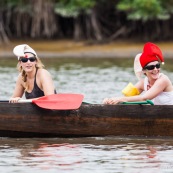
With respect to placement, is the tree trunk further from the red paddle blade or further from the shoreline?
the red paddle blade

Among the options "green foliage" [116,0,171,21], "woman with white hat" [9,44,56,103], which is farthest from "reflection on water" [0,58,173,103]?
"woman with white hat" [9,44,56,103]

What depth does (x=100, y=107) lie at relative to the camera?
13.7 meters

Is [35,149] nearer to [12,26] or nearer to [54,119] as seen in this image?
[54,119]

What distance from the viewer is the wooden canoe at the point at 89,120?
13703 millimetres

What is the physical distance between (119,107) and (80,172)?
7.89 ft

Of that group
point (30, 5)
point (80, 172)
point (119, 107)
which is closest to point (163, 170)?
point (80, 172)

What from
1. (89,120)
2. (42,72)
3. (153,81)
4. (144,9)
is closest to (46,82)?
(42,72)

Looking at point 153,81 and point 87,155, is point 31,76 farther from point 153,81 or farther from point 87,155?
point 87,155

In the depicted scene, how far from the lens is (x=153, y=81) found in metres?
13.8

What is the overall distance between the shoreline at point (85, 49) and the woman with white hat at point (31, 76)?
17249 millimetres

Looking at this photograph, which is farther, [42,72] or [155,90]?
[42,72]

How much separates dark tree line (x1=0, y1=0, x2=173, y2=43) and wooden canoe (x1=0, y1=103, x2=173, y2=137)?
18281 millimetres

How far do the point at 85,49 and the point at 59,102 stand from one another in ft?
60.9

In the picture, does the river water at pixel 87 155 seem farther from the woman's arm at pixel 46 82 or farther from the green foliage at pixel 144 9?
the green foliage at pixel 144 9
